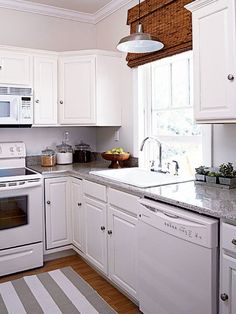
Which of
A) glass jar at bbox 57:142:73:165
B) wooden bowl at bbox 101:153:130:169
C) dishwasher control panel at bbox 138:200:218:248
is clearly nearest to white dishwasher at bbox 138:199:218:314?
dishwasher control panel at bbox 138:200:218:248

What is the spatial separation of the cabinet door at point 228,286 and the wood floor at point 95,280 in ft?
2.89

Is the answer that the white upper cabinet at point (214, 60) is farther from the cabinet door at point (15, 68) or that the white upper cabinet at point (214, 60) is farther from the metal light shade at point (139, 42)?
the cabinet door at point (15, 68)

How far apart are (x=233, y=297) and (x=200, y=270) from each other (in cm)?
19

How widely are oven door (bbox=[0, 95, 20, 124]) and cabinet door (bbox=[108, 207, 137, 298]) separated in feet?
4.47

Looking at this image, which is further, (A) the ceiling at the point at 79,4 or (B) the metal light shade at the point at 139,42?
(A) the ceiling at the point at 79,4

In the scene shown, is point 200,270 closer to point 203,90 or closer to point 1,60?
point 203,90

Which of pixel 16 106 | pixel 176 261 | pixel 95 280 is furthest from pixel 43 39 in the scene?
pixel 176 261

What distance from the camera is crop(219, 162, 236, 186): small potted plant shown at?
1969mm

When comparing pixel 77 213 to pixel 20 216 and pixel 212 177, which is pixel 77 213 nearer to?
pixel 20 216

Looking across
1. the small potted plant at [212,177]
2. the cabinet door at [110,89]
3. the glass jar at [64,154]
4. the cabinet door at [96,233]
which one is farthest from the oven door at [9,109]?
the small potted plant at [212,177]

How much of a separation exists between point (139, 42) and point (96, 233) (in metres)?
1.56

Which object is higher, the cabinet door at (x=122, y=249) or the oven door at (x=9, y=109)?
the oven door at (x=9, y=109)

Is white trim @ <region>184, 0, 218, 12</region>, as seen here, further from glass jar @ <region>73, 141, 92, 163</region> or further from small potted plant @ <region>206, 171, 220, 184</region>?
glass jar @ <region>73, 141, 92, 163</region>

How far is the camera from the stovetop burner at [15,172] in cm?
283
